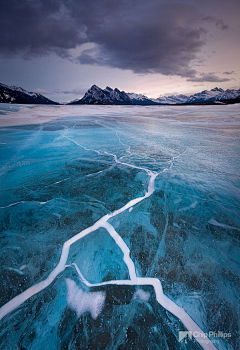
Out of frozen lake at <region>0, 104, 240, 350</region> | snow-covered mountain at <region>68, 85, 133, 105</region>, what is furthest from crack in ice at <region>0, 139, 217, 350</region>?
snow-covered mountain at <region>68, 85, 133, 105</region>

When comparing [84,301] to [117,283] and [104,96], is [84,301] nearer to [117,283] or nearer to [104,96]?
[117,283]

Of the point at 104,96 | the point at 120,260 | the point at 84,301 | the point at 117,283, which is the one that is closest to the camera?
the point at 84,301

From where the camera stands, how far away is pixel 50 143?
24.2 ft

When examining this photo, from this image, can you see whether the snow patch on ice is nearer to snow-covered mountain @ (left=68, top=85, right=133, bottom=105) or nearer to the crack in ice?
the crack in ice

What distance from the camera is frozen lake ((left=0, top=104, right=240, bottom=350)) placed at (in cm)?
142

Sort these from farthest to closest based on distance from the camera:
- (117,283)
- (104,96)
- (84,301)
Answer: (104,96) → (117,283) → (84,301)

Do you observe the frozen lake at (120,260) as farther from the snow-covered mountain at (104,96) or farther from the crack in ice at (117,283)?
the snow-covered mountain at (104,96)

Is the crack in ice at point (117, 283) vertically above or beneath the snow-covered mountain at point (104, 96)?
beneath

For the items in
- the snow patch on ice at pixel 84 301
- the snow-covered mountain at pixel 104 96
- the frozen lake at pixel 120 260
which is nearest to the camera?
the frozen lake at pixel 120 260

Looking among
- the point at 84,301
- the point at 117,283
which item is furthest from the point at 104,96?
the point at 84,301

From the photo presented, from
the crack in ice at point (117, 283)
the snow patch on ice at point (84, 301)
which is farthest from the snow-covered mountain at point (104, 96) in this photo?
the snow patch on ice at point (84, 301)

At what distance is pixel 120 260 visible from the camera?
2.01 metres

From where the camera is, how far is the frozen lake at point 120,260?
1.42 m

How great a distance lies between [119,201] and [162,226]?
40.1 inches
